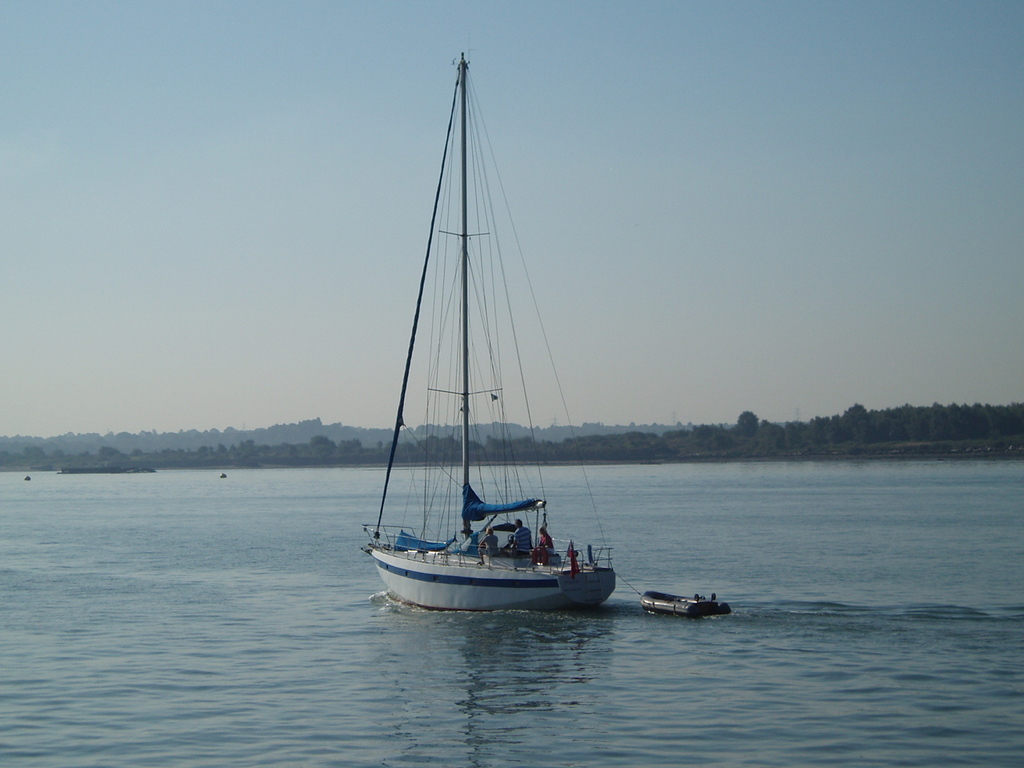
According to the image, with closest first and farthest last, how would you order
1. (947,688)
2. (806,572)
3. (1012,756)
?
(1012,756), (947,688), (806,572)

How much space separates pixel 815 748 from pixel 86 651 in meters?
21.9

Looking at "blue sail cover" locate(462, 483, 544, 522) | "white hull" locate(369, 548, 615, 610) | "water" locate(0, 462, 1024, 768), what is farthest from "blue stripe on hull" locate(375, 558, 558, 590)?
"blue sail cover" locate(462, 483, 544, 522)

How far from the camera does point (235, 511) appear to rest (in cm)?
10544

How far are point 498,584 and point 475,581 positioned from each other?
34.9 inches

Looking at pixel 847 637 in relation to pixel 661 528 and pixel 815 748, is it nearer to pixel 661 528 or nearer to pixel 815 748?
pixel 815 748

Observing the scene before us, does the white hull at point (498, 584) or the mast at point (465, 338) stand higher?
the mast at point (465, 338)

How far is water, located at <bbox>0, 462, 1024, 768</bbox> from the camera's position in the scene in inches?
836

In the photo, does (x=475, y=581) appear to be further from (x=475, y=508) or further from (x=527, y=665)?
(x=527, y=665)

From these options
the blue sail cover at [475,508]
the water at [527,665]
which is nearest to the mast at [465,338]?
the blue sail cover at [475,508]

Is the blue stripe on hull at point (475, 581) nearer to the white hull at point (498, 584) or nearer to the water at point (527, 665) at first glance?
the white hull at point (498, 584)

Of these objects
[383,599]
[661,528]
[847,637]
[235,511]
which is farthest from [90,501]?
[847,637]

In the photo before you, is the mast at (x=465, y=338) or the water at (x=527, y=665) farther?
the mast at (x=465, y=338)

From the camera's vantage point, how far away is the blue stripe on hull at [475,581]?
1310 inches

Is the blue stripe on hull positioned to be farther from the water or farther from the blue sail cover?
the blue sail cover
